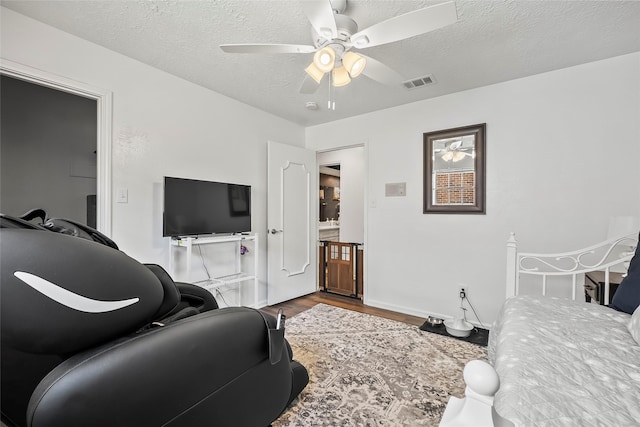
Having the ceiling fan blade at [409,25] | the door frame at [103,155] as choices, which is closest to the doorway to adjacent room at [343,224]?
the ceiling fan blade at [409,25]

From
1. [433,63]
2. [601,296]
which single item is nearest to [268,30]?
[433,63]

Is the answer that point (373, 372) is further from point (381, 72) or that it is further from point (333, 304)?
point (381, 72)

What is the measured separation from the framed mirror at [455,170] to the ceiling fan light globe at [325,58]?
1.84m

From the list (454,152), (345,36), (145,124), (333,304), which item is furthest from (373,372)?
(145,124)

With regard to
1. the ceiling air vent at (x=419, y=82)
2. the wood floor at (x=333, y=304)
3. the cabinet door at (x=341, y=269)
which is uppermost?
the ceiling air vent at (x=419, y=82)

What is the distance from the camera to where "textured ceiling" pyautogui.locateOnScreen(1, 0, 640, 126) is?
5.60 ft

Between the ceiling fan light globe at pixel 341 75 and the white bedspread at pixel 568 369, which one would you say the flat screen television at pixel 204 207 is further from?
the white bedspread at pixel 568 369

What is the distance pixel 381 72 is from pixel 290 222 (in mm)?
2298

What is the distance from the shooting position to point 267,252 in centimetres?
348

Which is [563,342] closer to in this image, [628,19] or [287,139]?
[628,19]

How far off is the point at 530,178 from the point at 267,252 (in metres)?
2.83

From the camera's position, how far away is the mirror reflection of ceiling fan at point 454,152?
2.91 metres

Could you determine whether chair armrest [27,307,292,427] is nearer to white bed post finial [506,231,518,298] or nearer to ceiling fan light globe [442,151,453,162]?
white bed post finial [506,231,518,298]

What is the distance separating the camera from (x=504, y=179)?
2.70 meters
